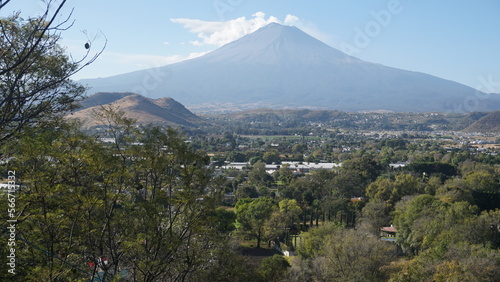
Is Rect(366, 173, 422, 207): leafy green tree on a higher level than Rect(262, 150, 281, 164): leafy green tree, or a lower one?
higher

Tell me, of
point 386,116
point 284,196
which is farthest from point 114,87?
point 284,196

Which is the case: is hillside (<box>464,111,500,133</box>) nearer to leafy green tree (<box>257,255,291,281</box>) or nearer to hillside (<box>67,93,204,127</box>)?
hillside (<box>67,93,204,127</box>)

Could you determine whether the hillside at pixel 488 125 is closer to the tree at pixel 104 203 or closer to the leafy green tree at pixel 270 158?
the leafy green tree at pixel 270 158

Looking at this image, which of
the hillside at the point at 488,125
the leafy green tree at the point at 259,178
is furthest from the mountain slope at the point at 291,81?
the leafy green tree at the point at 259,178

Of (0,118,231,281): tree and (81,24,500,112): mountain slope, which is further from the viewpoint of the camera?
(81,24,500,112): mountain slope

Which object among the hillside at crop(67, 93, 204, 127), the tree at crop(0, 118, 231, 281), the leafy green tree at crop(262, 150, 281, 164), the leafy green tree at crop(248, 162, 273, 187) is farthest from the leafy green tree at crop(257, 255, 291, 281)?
the hillside at crop(67, 93, 204, 127)

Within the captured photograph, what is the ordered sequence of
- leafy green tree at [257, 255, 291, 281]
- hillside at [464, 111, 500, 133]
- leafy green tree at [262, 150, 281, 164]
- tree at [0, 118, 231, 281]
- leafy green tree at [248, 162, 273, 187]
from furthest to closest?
hillside at [464, 111, 500, 133], leafy green tree at [262, 150, 281, 164], leafy green tree at [248, 162, 273, 187], leafy green tree at [257, 255, 291, 281], tree at [0, 118, 231, 281]

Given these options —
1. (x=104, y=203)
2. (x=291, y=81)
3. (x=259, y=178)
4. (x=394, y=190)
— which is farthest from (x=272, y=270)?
(x=291, y=81)
